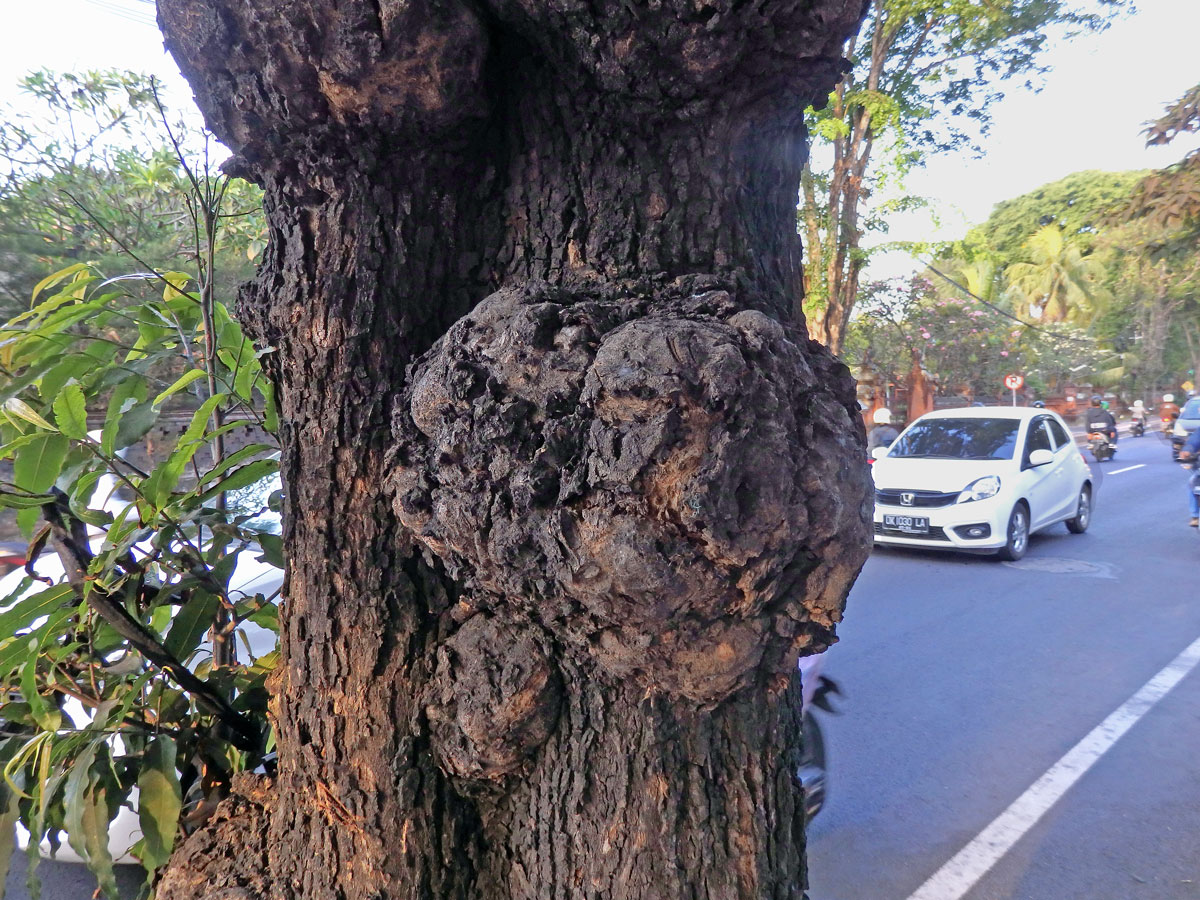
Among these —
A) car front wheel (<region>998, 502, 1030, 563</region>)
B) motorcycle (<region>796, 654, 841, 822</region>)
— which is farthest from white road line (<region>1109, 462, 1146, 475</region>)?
motorcycle (<region>796, 654, 841, 822</region>)

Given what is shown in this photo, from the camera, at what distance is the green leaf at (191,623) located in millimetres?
1685

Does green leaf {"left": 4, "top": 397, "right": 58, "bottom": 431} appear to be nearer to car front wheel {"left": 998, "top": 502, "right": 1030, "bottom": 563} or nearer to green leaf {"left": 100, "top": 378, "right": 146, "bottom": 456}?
green leaf {"left": 100, "top": 378, "right": 146, "bottom": 456}

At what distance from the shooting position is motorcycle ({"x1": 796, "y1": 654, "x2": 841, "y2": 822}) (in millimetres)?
3572

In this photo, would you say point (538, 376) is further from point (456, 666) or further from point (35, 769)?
point (35, 769)

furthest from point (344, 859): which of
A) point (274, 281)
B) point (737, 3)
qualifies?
point (737, 3)

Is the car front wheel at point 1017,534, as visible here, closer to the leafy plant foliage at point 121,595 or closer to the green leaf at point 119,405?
the leafy plant foliage at point 121,595

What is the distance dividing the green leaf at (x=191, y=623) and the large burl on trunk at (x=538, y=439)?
407 millimetres

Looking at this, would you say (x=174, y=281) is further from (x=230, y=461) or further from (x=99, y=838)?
(x=99, y=838)

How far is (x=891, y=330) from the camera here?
23281 mm

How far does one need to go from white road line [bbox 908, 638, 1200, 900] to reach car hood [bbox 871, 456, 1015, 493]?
3.58 m

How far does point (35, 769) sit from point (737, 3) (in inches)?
70.2

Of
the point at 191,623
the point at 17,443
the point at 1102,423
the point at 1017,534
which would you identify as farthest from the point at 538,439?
the point at 1102,423

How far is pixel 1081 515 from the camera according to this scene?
409 inches

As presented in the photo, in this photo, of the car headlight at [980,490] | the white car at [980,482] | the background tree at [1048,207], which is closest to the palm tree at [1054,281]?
the background tree at [1048,207]
